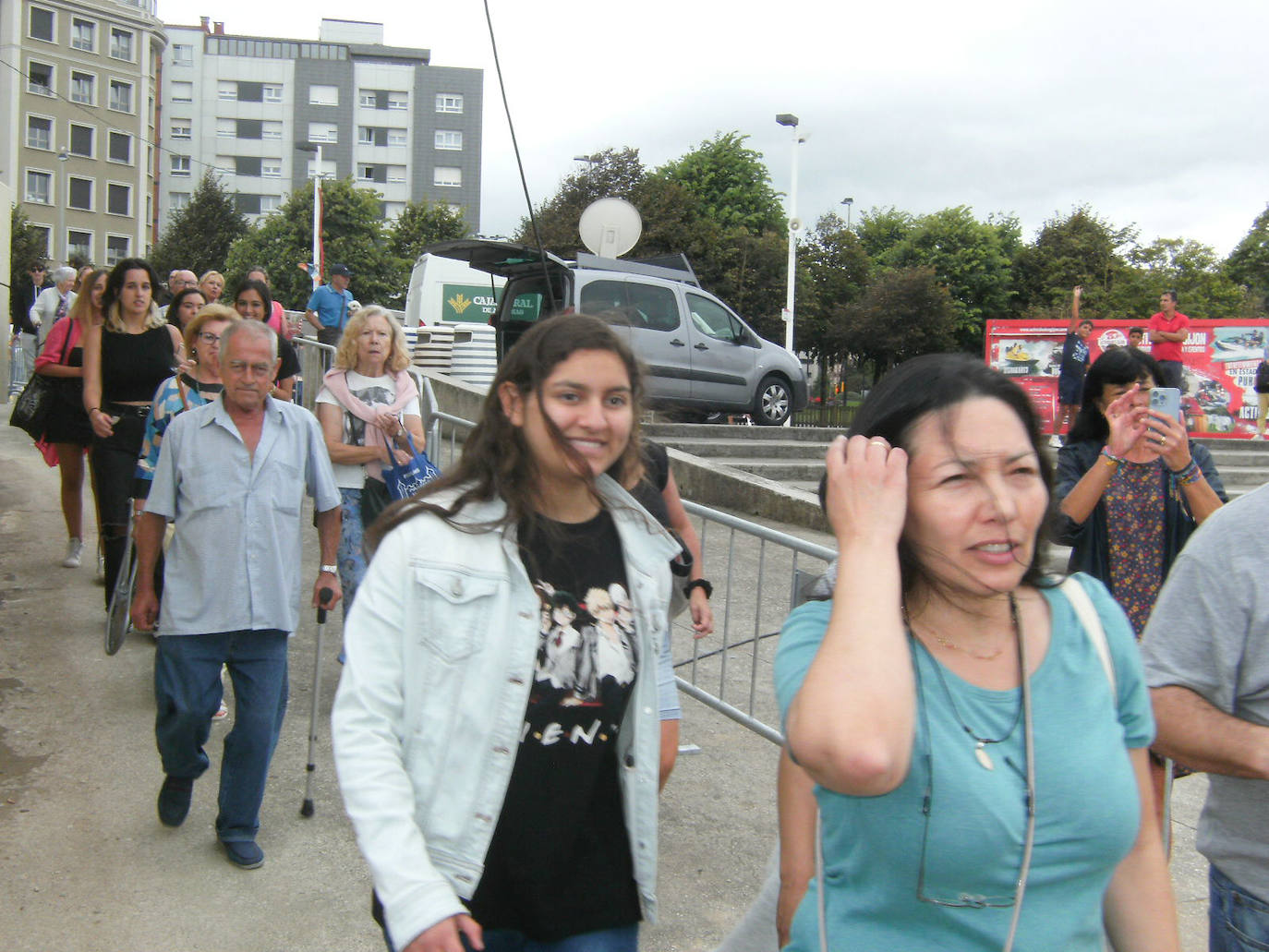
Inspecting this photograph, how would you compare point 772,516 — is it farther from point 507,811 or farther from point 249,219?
point 249,219

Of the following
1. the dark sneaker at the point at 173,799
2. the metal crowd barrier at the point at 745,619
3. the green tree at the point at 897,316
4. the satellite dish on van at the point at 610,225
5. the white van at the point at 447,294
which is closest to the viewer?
the dark sneaker at the point at 173,799

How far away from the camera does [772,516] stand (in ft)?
34.3

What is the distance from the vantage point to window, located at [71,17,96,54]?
66.8m

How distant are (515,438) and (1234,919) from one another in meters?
1.54

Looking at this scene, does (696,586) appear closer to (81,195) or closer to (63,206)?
(63,206)

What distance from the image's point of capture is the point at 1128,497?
373 centimetres

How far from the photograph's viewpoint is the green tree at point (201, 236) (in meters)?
62.0

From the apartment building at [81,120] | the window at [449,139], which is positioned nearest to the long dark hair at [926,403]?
the apartment building at [81,120]

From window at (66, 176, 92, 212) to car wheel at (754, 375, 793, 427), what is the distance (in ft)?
204

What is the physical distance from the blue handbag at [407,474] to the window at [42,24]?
2817 inches

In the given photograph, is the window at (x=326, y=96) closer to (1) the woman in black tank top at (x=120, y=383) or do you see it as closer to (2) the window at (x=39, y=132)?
(2) the window at (x=39, y=132)

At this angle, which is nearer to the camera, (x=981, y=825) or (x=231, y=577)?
(x=981, y=825)

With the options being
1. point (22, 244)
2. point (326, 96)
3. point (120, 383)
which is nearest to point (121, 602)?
point (120, 383)

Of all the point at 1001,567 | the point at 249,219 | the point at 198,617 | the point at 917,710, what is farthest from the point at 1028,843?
the point at 249,219
